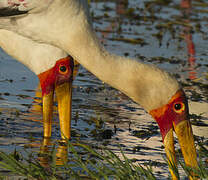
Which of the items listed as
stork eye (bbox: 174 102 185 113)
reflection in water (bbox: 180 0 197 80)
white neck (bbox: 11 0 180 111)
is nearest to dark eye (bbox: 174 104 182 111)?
stork eye (bbox: 174 102 185 113)

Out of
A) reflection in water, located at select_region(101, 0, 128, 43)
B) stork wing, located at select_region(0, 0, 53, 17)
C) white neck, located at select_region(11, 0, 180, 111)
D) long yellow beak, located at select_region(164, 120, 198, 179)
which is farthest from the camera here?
reflection in water, located at select_region(101, 0, 128, 43)

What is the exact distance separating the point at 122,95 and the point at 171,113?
278 cm

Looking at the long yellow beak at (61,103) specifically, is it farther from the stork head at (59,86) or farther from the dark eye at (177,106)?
the dark eye at (177,106)

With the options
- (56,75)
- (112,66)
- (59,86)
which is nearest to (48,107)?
(59,86)

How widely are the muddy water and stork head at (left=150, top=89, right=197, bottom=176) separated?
260 mm

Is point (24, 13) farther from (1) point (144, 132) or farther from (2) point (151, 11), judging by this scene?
(2) point (151, 11)

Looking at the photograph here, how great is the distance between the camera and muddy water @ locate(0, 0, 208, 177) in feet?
23.7

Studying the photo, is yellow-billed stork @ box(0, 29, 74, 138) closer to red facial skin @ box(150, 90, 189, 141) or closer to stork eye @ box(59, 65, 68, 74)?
stork eye @ box(59, 65, 68, 74)

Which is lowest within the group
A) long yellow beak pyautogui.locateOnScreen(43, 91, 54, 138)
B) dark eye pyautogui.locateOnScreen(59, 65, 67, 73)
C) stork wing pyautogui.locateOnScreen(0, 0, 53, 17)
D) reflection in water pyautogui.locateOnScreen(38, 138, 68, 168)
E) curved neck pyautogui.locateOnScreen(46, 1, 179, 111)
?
reflection in water pyautogui.locateOnScreen(38, 138, 68, 168)

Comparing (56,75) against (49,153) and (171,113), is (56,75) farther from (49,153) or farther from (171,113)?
(171,113)

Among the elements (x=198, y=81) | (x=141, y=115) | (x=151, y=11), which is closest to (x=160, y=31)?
(x=151, y=11)

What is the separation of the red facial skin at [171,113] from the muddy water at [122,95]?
0.39m

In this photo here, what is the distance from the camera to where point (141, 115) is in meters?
8.38

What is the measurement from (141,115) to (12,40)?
181 cm
